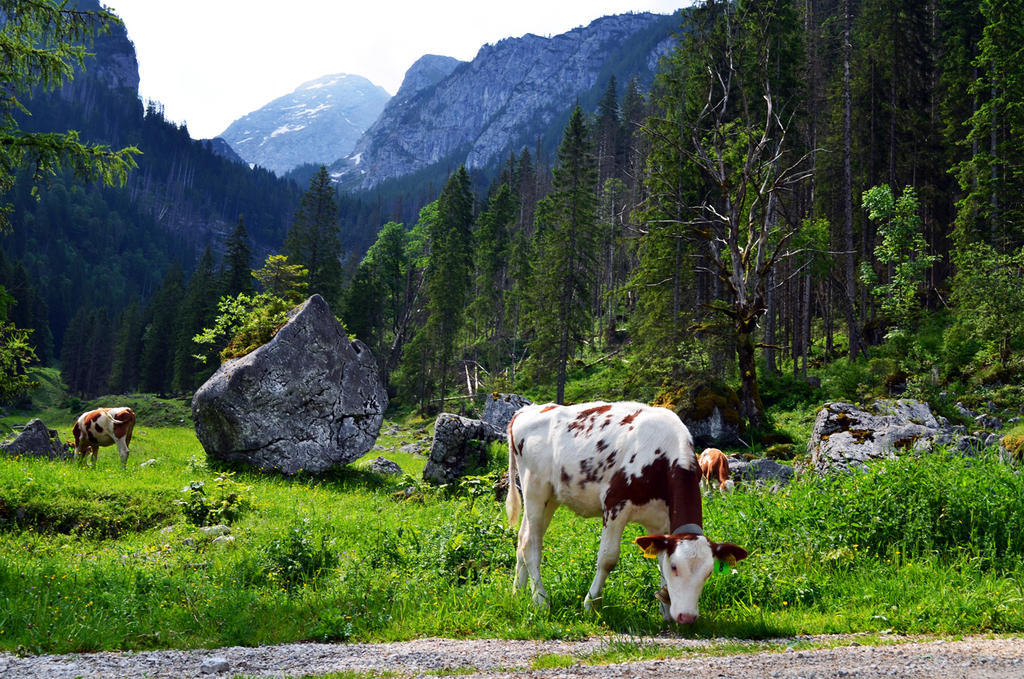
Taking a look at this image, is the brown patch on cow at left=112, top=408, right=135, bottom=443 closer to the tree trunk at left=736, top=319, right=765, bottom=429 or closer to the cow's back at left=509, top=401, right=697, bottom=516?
the cow's back at left=509, top=401, right=697, bottom=516

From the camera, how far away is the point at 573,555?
768 centimetres

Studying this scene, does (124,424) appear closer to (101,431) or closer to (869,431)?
(101,431)

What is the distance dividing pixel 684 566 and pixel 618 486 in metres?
1.12

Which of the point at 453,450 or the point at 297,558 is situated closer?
the point at 297,558

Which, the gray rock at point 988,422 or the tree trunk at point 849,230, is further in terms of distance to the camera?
the tree trunk at point 849,230

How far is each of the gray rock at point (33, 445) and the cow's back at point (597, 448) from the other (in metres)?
15.1

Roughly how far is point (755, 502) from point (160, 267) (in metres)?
180

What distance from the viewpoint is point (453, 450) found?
1565 centimetres

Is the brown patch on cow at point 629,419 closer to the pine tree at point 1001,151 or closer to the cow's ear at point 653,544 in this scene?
the cow's ear at point 653,544

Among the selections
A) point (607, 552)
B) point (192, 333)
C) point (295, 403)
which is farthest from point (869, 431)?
point (192, 333)

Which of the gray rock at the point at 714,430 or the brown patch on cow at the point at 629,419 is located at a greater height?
the brown patch on cow at the point at 629,419

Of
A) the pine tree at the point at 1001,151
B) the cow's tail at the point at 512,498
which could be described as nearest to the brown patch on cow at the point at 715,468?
the cow's tail at the point at 512,498

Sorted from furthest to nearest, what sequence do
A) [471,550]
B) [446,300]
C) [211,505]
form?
[446,300], [211,505], [471,550]

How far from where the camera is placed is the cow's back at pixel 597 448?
6.15 metres
